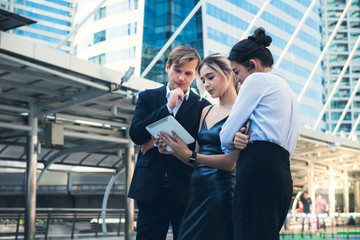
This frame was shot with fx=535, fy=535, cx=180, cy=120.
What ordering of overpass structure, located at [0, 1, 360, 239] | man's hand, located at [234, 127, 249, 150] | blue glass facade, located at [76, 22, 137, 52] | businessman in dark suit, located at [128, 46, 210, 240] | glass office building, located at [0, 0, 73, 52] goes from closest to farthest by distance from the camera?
man's hand, located at [234, 127, 249, 150] → businessman in dark suit, located at [128, 46, 210, 240] → overpass structure, located at [0, 1, 360, 239] → blue glass facade, located at [76, 22, 137, 52] → glass office building, located at [0, 0, 73, 52]

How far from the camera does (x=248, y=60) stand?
8.44 ft

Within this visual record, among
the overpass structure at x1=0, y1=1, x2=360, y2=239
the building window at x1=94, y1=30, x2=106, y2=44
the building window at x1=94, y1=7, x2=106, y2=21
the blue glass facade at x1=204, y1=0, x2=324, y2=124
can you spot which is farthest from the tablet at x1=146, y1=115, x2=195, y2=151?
the building window at x1=94, y1=7, x2=106, y2=21

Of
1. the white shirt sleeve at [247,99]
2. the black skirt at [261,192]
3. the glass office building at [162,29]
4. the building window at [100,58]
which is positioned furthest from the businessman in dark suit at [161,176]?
the building window at [100,58]

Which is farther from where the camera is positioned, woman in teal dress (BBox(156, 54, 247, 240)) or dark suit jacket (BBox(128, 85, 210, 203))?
dark suit jacket (BBox(128, 85, 210, 203))

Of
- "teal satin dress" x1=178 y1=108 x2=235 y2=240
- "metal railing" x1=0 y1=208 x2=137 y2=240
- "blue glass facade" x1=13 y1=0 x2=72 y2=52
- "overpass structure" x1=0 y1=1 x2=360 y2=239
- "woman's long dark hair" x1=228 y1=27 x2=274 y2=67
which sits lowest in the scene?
"metal railing" x1=0 y1=208 x2=137 y2=240

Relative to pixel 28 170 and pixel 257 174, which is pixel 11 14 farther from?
pixel 257 174

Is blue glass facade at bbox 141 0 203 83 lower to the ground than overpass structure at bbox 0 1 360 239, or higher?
higher

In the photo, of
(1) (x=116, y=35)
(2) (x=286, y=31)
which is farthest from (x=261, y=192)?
(1) (x=116, y=35)

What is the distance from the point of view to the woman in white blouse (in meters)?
2.28

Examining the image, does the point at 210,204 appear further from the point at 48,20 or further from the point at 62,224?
the point at 48,20

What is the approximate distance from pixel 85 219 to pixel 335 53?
89.7 metres

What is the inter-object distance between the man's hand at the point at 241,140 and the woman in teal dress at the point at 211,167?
286 mm

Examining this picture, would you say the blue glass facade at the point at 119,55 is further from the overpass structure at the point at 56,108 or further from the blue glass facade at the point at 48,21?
the overpass structure at the point at 56,108

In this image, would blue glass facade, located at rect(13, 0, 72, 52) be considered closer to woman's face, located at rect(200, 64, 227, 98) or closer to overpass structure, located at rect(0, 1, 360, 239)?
overpass structure, located at rect(0, 1, 360, 239)
